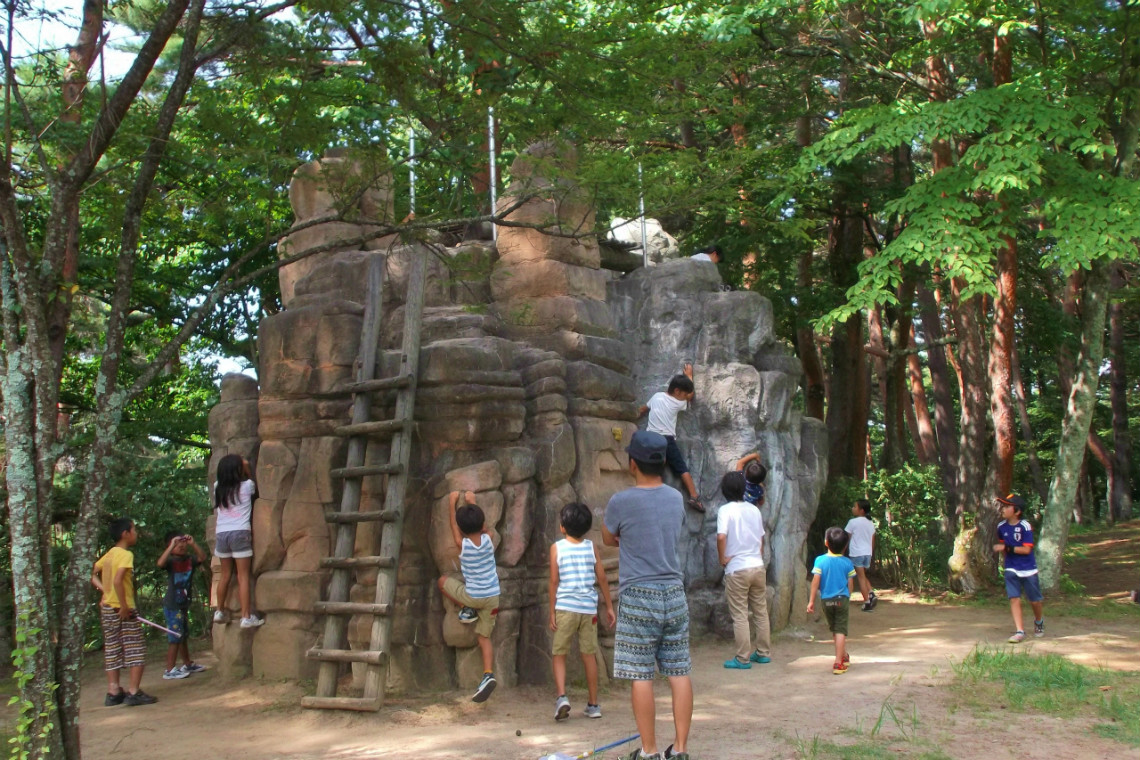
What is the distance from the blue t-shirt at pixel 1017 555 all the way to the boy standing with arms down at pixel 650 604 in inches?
224

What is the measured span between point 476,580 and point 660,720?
165 centimetres

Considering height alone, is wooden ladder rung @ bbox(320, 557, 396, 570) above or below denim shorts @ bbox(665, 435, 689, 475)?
below

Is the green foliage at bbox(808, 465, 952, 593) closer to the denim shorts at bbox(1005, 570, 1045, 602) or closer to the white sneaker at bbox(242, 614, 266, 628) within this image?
the denim shorts at bbox(1005, 570, 1045, 602)

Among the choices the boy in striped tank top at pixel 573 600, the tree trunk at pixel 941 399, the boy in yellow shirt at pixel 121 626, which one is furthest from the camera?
the tree trunk at pixel 941 399

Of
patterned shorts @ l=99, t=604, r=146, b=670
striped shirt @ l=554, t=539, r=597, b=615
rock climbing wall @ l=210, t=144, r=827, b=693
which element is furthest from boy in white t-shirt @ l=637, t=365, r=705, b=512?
patterned shorts @ l=99, t=604, r=146, b=670

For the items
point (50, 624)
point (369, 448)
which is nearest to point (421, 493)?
point (369, 448)

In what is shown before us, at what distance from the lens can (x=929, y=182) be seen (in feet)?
37.8

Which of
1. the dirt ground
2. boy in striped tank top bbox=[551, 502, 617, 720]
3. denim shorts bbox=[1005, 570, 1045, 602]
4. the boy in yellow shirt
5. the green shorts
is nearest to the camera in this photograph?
the dirt ground

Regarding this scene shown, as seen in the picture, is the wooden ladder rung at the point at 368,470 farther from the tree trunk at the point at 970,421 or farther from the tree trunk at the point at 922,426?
the tree trunk at the point at 922,426

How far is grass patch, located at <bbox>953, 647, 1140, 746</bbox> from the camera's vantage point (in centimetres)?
657

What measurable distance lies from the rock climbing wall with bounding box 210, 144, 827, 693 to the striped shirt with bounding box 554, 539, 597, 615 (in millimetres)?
978

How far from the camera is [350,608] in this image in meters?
7.04

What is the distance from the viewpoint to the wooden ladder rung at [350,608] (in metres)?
6.96

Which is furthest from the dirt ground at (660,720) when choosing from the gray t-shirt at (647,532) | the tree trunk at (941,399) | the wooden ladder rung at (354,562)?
the tree trunk at (941,399)
